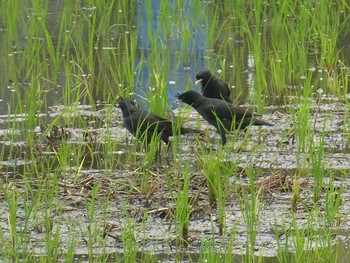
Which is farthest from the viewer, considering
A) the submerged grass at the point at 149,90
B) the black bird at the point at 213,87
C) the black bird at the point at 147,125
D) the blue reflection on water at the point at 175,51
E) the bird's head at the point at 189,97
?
the blue reflection on water at the point at 175,51

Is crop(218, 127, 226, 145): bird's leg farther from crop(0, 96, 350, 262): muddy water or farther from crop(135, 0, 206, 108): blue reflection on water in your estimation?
crop(135, 0, 206, 108): blue reflection on water

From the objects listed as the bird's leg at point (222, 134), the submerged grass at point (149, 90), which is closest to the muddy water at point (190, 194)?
the submerged grass at point (149, 90)

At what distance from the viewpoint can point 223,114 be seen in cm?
784

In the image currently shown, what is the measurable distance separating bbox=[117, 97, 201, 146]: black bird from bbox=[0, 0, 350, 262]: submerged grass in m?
0.09

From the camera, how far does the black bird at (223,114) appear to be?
7.65m

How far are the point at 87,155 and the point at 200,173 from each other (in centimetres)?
88

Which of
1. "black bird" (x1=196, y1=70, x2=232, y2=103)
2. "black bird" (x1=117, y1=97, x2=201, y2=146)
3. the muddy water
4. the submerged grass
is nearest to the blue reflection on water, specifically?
the submerged grass

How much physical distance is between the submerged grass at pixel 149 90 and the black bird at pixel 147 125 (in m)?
0.09

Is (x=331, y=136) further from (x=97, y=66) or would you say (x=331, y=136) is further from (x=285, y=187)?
(x=97, y=66)

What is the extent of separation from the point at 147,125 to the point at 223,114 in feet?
2.08

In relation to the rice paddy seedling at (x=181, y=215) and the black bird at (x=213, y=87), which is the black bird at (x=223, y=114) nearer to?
the black bird at (x=213, y=87)

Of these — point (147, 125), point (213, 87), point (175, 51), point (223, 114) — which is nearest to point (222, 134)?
point (223, 114)

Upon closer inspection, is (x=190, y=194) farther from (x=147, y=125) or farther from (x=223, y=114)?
(x=223, y=114)

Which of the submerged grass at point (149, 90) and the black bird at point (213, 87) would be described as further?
the black bird at point (213, 87)
